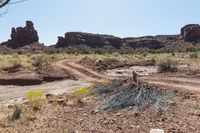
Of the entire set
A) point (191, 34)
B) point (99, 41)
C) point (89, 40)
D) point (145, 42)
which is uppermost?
point (191, 34)

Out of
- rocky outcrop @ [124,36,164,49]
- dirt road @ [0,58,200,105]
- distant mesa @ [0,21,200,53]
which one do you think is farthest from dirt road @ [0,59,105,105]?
rocky outcrop @ [124,36,164,49]

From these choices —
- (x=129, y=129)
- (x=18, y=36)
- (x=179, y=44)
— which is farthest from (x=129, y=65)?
(x=18, y=36)

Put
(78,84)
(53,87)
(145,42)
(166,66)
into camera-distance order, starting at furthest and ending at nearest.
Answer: (145,42) → (166,66) → (78,84) → (53,87)

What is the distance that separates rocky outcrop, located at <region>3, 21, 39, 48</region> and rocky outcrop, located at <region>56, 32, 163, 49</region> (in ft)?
26.2

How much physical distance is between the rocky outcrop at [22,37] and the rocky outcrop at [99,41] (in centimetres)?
800

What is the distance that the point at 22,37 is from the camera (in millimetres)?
128750

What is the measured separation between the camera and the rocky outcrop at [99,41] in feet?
433

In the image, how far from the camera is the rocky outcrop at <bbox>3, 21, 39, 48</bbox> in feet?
419

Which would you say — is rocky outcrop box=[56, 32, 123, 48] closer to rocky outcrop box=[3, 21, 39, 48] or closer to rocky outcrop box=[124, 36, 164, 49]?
rocky outcrop box=[124, 36, 164, 49]

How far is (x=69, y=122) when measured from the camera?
12961mm

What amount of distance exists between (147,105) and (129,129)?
7.33 feet

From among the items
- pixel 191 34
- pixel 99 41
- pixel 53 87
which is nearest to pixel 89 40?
pixel 99 41

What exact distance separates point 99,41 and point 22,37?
24.4 metres

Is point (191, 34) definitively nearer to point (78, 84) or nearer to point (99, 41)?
point (99, 41)
